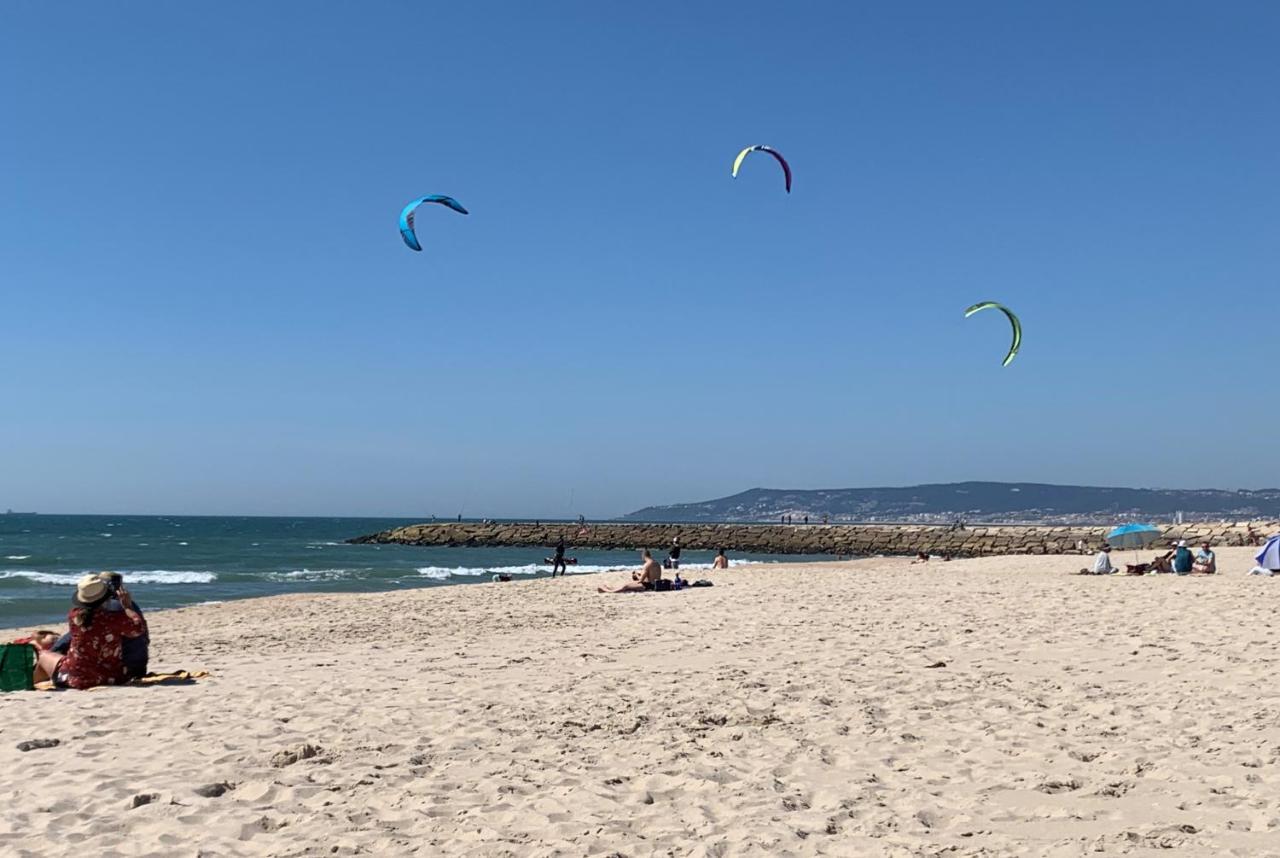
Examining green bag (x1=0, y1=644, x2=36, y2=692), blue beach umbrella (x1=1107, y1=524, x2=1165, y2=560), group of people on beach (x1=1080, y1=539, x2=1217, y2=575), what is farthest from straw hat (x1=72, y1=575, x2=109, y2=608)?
blue beach umbrella (x1=1107, y1=524, x2=1165, y2=560)

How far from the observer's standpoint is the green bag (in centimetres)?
726

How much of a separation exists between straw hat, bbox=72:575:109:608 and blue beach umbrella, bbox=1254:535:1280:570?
56.7 feet

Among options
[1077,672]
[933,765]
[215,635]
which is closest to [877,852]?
[933,765]

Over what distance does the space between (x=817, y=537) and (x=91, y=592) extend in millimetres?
57288

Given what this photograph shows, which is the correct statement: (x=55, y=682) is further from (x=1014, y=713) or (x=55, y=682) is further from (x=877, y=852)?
(x=1014, y=713)

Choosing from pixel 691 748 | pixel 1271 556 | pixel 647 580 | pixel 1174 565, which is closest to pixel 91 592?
pixel 691 748

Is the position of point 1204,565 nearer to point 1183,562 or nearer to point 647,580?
point 1183,562

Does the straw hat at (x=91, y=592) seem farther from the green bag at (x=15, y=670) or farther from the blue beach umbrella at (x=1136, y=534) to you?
the blue beach umbrella at (x=1136, y=534)

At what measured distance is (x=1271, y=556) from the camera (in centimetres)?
1664

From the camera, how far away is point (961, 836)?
3.97m

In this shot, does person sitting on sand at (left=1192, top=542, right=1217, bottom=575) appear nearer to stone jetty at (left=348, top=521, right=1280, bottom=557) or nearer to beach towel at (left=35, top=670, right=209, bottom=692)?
beach towel at (left=35, top=670, right=209, bottom=692)

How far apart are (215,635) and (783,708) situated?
29.8 ft

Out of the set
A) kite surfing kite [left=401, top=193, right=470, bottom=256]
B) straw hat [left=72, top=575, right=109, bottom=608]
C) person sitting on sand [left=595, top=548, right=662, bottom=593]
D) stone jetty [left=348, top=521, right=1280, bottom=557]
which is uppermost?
kite surfing kite [left=401, top=193, right=470, bottom=256]

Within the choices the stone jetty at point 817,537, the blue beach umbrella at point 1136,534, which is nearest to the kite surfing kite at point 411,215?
the blue beach umbrella at point 1136,534
